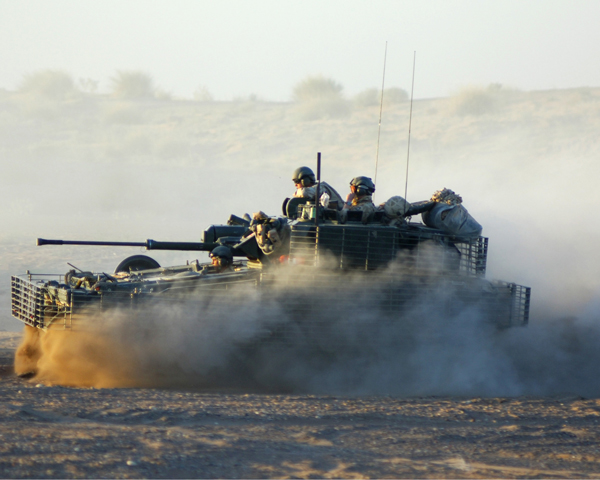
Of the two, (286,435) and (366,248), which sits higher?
(366,248)

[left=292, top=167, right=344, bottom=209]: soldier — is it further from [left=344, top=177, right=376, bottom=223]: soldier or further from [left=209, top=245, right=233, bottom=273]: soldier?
[left=209, top=245, right=233, bottom=273]: soldier

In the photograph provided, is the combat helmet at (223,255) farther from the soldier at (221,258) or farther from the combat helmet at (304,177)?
the combat helmet at (304,177)

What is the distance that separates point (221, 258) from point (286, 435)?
380 centimetres

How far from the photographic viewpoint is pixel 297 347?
9.23 m

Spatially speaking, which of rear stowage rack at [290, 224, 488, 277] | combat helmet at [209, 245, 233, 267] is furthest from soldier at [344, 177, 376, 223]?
combat helmet at [209, 245, 233, 267]

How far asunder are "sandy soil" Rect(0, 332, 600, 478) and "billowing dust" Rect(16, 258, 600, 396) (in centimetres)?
84

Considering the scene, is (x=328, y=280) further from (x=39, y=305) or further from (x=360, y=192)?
(x=39, y=305)

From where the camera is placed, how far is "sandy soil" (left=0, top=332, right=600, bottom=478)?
549 centimetres

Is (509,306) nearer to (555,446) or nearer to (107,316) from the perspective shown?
(555,446)

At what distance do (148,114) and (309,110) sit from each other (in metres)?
9.02

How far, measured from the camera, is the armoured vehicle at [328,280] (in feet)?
29.9

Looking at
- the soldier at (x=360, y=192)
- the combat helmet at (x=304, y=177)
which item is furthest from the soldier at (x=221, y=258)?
the soldier at (x=360, y=192)

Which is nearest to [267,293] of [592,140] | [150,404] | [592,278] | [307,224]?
[307,224]

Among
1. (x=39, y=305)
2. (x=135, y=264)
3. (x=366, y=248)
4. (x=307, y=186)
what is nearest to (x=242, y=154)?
(x=135, y=264)
